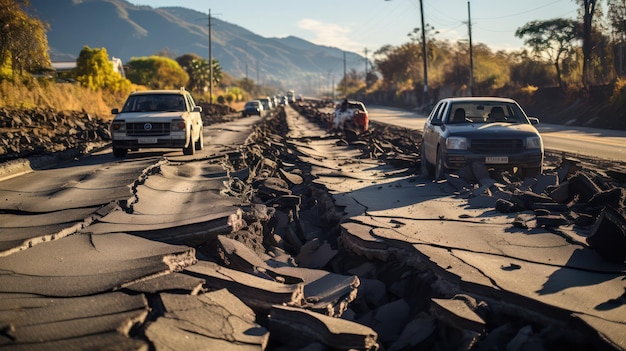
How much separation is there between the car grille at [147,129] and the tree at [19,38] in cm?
2106

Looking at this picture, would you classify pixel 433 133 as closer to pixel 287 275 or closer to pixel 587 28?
pixel 287 275

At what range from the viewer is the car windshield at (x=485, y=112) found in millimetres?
13352

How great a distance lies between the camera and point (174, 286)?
17.0 feet

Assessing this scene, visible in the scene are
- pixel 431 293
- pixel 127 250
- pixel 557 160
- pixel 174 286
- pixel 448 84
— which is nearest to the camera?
pixel 174 286

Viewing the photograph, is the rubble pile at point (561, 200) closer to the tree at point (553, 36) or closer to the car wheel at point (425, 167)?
the car wheel at point (425, 167)

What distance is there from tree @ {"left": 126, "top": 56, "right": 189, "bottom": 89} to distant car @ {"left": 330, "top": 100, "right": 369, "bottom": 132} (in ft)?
220

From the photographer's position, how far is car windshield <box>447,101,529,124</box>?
526 inches

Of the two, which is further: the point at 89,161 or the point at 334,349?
the point at 89,161

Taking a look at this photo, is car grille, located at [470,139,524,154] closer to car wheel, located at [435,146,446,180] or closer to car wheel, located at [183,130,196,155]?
car wheel, located at [435,146,446,180]

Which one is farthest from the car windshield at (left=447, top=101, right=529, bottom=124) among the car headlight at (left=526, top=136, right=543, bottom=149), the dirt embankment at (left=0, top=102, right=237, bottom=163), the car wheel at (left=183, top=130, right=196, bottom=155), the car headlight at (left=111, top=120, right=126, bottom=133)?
the dirt embankment at (left=0, top=102, right=237, bottom=163)

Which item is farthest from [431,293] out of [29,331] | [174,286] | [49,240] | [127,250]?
[49,240]

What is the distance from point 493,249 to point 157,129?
12353 mm

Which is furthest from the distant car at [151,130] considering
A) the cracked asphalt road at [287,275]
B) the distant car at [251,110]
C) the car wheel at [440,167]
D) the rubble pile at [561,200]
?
the distant car at [251,110]

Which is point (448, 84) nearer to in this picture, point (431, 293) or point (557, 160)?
point (557, 160)
